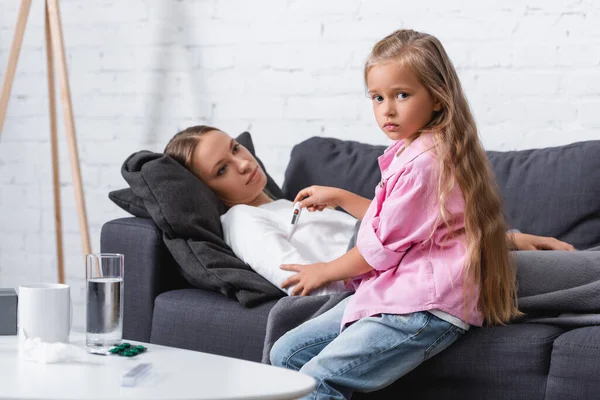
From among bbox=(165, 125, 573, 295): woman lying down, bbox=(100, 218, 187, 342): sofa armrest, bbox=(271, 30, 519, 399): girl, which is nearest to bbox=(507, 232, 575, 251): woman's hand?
bbox=(165, 125, 573, 295): woman lying down

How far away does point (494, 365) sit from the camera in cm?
180

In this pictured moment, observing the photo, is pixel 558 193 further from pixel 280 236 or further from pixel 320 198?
pixel 280 236

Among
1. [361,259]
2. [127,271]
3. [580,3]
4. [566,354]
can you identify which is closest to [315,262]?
[361,259]

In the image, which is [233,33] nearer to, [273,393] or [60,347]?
[60,347]

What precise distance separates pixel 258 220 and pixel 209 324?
12.4 inches

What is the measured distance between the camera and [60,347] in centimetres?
148

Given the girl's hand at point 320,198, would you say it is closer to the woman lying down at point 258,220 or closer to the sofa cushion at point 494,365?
the woman lying down at point 258,220

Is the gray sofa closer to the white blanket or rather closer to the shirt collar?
the white blanket

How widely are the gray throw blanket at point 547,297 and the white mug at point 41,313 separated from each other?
0.53 m

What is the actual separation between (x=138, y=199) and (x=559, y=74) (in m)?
1.31

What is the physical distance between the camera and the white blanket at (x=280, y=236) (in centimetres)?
223

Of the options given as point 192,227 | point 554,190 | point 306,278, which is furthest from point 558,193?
point 192,227

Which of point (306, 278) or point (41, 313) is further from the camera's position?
point (306, 278)

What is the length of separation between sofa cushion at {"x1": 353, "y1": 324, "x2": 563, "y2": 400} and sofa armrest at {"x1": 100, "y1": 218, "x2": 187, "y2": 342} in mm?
795
